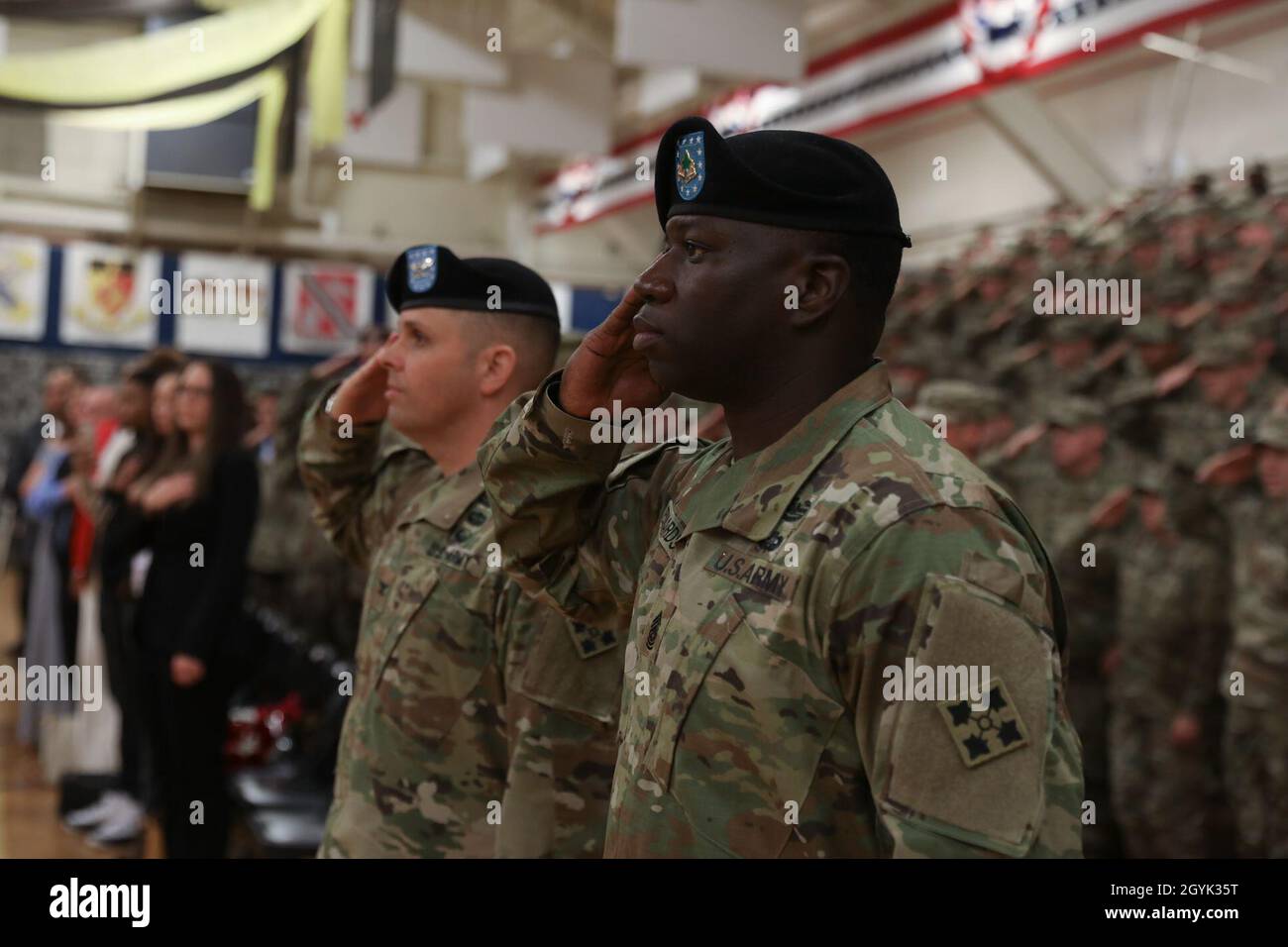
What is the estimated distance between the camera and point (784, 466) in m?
1.41

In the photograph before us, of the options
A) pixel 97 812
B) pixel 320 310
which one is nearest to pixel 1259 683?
pixel 97 812

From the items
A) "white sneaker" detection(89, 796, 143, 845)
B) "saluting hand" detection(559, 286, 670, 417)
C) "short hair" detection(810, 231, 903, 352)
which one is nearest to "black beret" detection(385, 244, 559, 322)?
"saluting hand" detection(559, 286, 670, 417)

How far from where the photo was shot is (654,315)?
1473mm

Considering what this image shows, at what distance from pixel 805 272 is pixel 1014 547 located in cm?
33

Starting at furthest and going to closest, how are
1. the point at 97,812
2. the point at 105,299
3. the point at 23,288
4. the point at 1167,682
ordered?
1. the point at 105,299
2. the point at 23,288
3. the point at 97,812
4. the point at 1167,682

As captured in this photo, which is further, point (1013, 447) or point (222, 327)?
point (222, 327)

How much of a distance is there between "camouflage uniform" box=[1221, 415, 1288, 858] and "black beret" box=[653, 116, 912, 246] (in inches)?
111

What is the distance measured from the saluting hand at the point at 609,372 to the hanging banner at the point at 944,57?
12.5 feet

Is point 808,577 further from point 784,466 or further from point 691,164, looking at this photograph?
point 691,164

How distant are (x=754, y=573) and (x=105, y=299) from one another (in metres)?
12.5

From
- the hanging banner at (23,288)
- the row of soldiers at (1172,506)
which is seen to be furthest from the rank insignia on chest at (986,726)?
the hanging banner at (23,288)

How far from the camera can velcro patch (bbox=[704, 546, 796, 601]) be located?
1.32 metres
